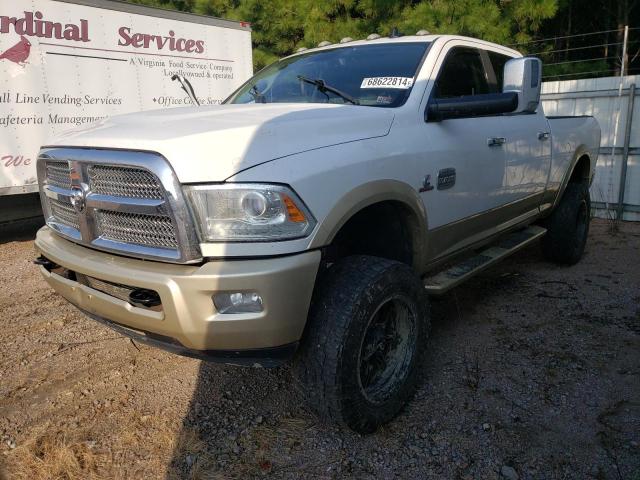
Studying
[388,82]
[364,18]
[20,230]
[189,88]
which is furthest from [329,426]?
[364,18]

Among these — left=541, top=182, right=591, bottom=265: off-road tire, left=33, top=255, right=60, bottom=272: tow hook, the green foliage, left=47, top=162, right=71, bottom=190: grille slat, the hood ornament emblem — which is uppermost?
the green foliage

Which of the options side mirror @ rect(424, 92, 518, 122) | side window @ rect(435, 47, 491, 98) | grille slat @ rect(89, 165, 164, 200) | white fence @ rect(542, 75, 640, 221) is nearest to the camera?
grille slat @ rect(89, 165, 164, 200)

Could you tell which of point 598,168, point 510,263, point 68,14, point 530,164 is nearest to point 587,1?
point 598,168

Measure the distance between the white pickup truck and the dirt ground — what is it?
0.94 ft

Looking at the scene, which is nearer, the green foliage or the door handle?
the door handle

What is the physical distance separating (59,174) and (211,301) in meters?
1.23

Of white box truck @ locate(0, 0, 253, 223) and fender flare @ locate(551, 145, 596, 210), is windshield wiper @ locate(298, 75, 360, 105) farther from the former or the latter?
white box truck @ locate(0, 0, 253, 223)

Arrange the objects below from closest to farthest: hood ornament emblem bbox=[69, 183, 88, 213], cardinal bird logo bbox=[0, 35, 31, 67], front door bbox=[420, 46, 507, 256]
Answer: hood ornament emblem bbox=[69, 183, 88, 213]
front door bbox=[420, 46, 507, 256]
cardinal bird logo bbox=[0, 35, 31, 67]

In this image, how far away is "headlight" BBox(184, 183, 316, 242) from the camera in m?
2.17

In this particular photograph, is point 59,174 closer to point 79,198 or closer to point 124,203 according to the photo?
point 79,198

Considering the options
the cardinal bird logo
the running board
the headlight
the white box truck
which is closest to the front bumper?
the headlight

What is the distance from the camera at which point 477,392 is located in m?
3.09

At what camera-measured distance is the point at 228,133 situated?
2299mm

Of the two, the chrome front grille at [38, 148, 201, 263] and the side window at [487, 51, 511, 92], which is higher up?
the side window at [487, 51, 511, 92]
